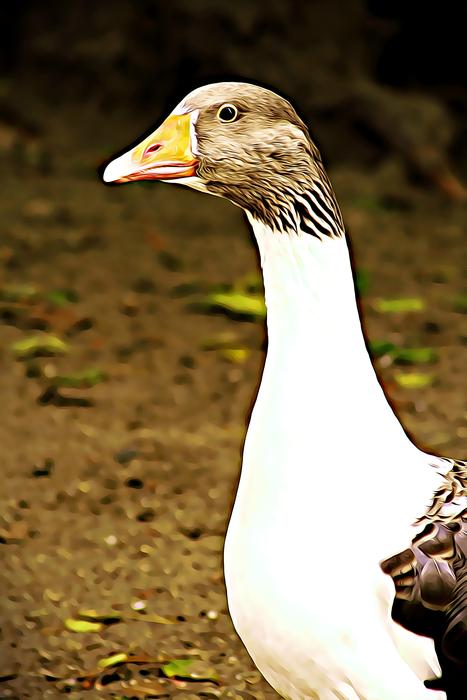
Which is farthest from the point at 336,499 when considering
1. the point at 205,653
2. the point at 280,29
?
the point at 280,29

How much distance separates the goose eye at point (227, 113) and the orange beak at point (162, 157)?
7cm

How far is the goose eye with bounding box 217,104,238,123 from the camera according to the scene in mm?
2511

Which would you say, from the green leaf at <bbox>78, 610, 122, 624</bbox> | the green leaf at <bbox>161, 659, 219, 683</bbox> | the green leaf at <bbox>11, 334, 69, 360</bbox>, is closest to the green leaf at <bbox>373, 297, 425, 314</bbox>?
the green leaf at <bbox>11, 334, 69, 360</bbox>

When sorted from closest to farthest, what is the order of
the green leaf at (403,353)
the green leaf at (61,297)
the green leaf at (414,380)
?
1. the green leaf at (414,380)
2. the green leaf at (403,353)
3. the green leaf at (61,297)

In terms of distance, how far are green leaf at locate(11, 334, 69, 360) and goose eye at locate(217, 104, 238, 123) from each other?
3890 mm

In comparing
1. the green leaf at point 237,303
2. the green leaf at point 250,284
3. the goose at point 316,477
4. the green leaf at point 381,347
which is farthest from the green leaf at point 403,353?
the goose at point 316,477

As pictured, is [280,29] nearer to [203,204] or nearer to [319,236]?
[203,204]

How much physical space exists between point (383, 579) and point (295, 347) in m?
0.53

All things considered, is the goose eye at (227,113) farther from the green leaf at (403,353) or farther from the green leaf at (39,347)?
Answer: the green leaf at (39,347)

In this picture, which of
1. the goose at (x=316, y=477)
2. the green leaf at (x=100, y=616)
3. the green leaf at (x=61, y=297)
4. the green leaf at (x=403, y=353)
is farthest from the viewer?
the green leaf at (x=61, y=297)

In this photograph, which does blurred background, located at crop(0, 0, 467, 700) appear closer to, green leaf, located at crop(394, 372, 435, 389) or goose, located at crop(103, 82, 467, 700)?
green leaf, located at crop(394, 372, 435, 389)

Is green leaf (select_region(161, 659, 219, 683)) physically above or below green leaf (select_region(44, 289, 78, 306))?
below

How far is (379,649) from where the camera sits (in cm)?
237

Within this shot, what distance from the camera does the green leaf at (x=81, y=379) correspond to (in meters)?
5.95
